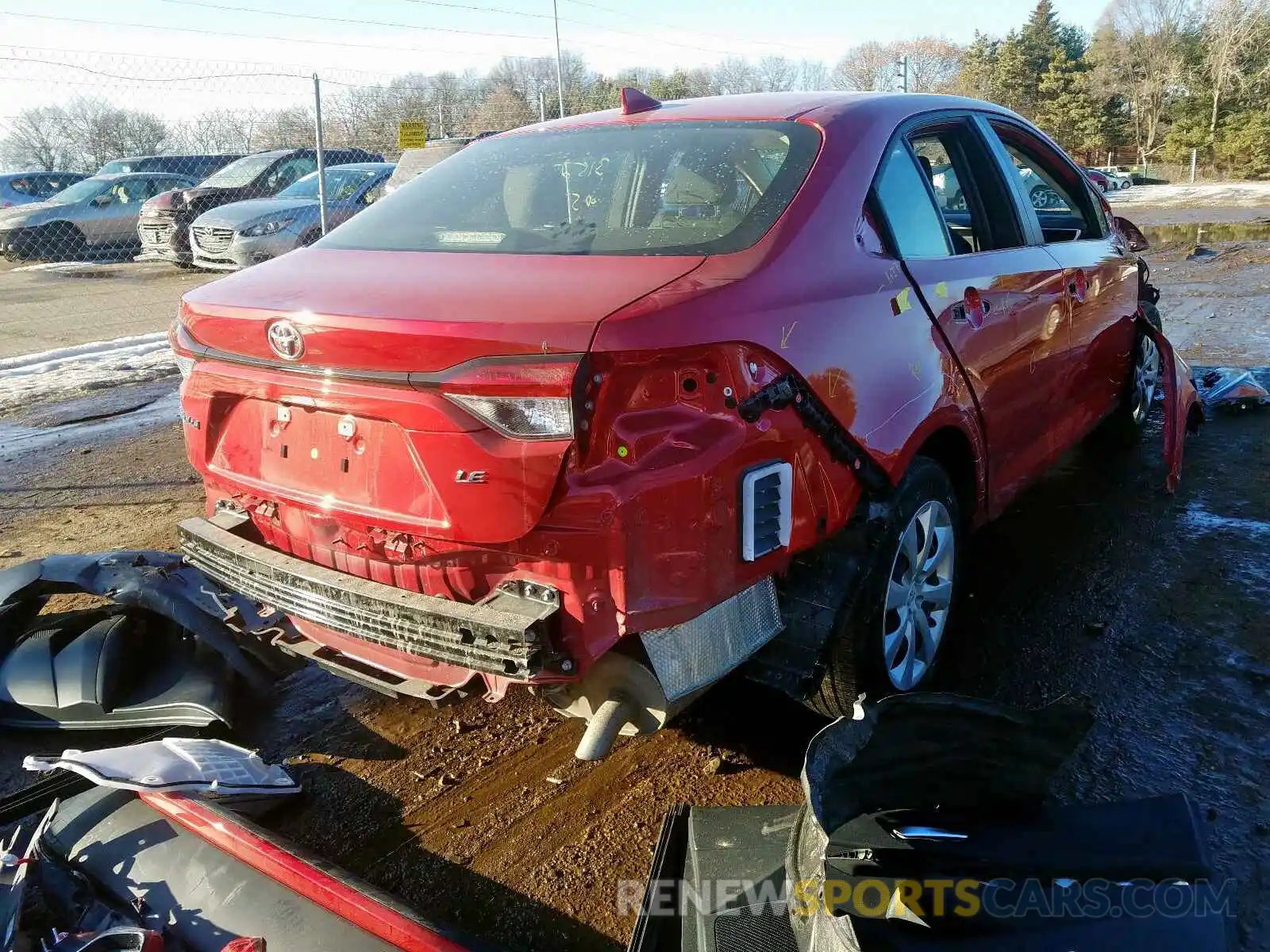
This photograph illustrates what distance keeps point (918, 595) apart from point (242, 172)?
17.1m

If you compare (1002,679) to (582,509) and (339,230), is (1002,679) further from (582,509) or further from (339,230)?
(339,230)

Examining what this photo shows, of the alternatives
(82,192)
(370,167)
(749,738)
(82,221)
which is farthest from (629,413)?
(82,192)

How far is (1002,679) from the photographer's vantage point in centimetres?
329

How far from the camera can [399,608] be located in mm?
2350

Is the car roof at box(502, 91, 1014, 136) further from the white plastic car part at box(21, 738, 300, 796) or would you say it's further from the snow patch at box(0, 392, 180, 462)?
the snow patch at box(0, 392, 180, 462)

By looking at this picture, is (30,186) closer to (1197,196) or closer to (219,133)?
(219,133)

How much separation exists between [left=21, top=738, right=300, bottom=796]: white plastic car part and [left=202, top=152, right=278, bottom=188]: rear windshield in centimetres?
1577

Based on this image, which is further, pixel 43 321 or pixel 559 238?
pixel 43 321

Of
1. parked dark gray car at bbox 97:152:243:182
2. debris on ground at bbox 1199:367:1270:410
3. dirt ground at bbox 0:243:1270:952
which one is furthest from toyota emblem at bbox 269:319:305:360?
parked dark gray car at bbox 97:152:243:182

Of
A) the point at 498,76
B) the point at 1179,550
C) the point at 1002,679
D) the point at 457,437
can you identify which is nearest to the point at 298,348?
the point at 457,437

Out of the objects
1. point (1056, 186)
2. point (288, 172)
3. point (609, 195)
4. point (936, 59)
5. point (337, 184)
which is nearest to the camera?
point (609, 195)

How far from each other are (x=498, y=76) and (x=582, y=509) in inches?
929

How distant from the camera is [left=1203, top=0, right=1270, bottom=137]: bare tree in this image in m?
38.4

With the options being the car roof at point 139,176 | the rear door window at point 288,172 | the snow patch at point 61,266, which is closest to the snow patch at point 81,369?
the rear door window at point 288,172
